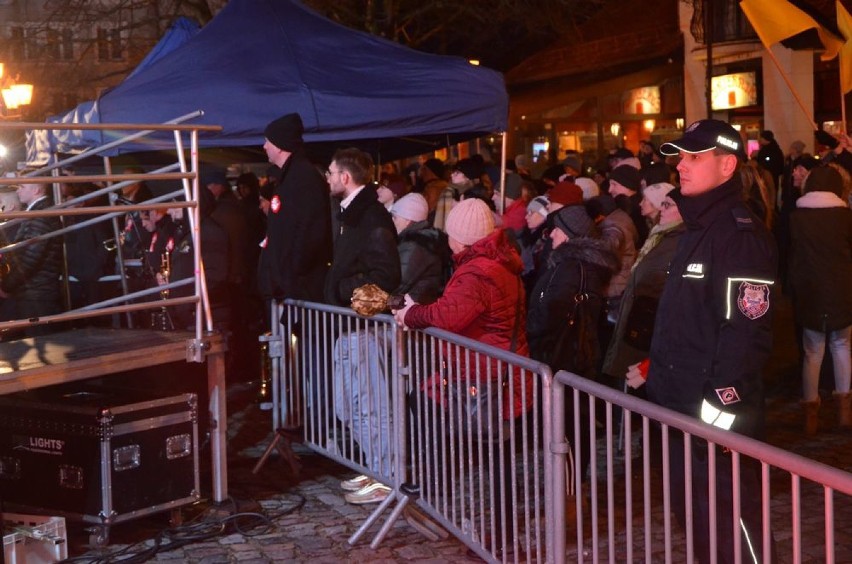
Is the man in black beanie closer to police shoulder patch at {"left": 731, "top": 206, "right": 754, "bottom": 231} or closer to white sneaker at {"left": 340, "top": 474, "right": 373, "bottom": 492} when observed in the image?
white sneaker at {"left": 340, "top": 474, "right": 373, "bottom": 492}

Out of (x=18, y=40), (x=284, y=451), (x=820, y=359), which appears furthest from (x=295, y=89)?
(x=18, y=40)

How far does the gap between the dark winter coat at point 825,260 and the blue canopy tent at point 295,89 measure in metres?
2.52

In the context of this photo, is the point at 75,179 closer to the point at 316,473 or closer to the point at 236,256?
the point at 316,473

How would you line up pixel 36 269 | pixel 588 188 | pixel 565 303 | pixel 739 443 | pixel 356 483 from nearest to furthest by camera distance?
pixel 739 443 < pixel 565 303 < pixel 356 483 < pixel 36 269 < pixel 588 188

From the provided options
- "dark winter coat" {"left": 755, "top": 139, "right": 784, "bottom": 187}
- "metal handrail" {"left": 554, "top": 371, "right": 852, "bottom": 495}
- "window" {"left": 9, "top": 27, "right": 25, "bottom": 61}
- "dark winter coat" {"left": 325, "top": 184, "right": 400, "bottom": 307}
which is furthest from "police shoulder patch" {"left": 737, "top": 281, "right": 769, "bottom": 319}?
"window" {"left": 9, "top": 27, "right": 25, "bottom": 61}

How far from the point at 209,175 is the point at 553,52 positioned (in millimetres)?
15183

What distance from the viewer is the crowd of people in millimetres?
4402

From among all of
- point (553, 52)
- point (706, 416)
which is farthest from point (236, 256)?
point (553, 52)

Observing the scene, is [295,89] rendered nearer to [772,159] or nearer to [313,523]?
[313,523]

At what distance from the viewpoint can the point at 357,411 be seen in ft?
22.5

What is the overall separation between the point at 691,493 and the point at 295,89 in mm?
5395

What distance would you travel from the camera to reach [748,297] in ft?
14.2

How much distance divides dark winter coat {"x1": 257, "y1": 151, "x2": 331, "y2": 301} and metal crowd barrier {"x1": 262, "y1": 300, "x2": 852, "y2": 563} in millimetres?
207

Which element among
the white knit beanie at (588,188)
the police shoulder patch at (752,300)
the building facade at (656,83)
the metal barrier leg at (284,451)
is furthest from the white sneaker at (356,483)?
the building facade at (656,83)
